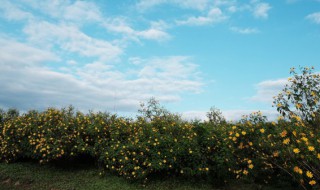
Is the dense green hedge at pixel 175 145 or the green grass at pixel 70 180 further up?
the dense green hedge at pixel 175 145

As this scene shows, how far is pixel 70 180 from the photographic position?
8398 millimetres

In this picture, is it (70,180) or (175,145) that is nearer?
(175,145)

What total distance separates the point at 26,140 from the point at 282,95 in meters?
7.38

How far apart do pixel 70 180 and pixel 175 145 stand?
3.17 metres

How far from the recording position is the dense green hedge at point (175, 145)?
550 cm

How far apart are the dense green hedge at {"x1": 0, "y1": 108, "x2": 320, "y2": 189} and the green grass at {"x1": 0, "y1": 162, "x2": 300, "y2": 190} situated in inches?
9.7

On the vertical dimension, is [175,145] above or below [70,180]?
above

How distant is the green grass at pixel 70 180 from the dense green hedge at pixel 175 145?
0.81 feet

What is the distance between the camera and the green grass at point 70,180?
24.7 feet

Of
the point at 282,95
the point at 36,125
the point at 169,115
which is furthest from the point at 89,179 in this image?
the point at 282,95

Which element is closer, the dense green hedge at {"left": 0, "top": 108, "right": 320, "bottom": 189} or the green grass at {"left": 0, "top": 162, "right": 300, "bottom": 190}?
the dense green hedge at {"left": 0, "top": 108, "right": 320, "bottom": 189}

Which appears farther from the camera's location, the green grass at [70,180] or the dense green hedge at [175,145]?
the green grass at [70,180]

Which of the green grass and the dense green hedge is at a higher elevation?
the dense green hedge

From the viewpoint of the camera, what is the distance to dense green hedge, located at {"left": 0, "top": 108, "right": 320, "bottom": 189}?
18.1ft
